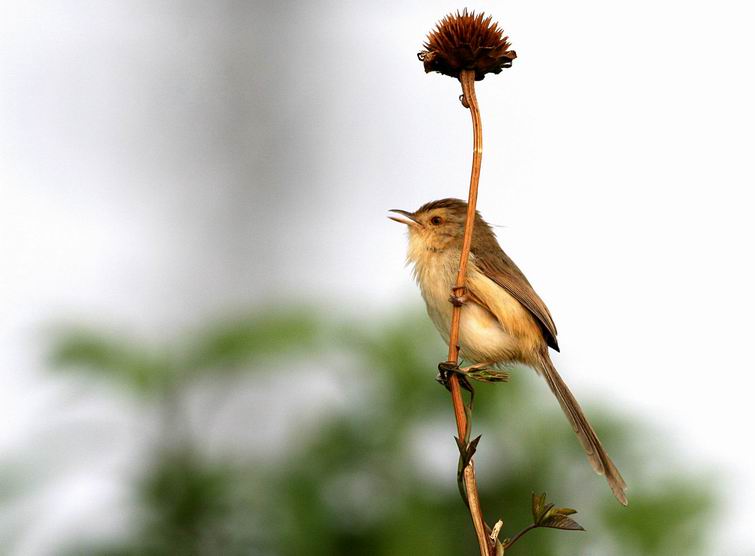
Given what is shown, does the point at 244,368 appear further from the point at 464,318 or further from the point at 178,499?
the point at 464,318

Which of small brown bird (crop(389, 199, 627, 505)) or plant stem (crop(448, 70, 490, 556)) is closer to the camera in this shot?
plant stem (crop(448, 70, 490, 556))

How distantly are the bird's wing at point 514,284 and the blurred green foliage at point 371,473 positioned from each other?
71 cm

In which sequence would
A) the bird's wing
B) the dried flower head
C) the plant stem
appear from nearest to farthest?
1. the plant stem
2. the dried flower head
3. the bird's wing

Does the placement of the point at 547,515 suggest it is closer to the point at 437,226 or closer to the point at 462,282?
the point at 462,282

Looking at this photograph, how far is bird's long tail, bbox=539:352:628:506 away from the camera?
8.12ft

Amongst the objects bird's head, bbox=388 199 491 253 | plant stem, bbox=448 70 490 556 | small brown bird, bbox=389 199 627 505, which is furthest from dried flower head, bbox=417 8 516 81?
bird's head, bbox=388 199 491 253

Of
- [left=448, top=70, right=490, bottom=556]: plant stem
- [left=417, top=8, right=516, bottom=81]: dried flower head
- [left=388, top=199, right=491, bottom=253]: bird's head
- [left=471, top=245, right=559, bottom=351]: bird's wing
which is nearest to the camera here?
[left=448, top=70, right=490, bottom=556]: plant stem

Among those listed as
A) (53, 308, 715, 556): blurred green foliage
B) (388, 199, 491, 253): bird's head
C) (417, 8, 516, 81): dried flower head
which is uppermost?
(417, 8, 516, 81): dried flower head

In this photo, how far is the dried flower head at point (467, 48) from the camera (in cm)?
144

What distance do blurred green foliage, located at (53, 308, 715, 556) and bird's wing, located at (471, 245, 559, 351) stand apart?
71cm

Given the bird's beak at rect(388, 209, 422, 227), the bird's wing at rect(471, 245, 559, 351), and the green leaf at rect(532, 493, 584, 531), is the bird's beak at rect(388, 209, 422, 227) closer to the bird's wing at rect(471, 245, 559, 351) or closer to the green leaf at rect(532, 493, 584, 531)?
the bird's wing at rect(471, 245, 559, 351)

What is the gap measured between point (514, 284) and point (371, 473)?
1.01 m

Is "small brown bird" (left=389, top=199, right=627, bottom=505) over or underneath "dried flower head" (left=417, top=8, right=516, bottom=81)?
underneath

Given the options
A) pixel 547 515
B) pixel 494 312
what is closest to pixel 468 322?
pixel 494 312
